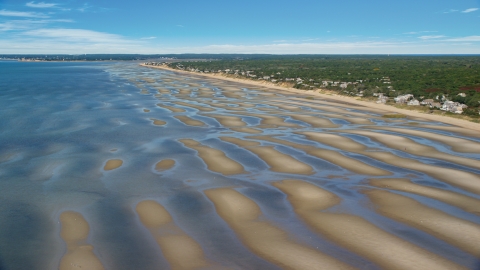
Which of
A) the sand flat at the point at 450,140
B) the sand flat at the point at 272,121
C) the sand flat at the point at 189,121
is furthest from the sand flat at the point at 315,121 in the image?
the sand flat at the point at 189,121

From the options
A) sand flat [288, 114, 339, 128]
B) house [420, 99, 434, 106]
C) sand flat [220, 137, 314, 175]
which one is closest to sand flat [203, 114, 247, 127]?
sand flat [288, 114, 339, 128]

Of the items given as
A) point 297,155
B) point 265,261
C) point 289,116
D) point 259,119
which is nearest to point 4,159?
point 297,155

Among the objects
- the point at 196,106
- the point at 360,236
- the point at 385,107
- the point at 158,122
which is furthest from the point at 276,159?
the point at 385,107

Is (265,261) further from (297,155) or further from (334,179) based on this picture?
(297,155)

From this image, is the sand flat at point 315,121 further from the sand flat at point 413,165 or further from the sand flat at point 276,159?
the sand flat at point 276,159

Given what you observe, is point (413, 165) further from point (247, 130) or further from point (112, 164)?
point (112, 164)

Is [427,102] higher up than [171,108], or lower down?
higher up

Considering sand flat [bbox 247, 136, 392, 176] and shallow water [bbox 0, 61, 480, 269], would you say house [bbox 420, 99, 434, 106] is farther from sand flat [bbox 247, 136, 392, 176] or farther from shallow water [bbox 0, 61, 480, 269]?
sand flat [bbox 247, 136, 392, 176]
